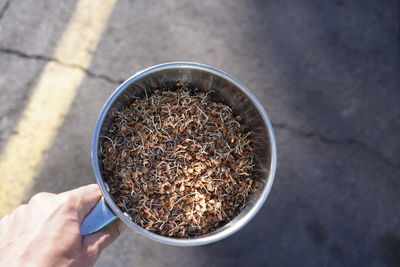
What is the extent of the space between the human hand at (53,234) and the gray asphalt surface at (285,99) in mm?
386

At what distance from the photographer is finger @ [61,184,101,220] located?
81 cm

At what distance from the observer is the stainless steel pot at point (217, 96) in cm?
74

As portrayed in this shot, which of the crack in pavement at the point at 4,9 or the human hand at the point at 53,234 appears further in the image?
the crack in pavement at the point at 4,9

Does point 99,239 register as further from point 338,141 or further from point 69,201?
point 338,141

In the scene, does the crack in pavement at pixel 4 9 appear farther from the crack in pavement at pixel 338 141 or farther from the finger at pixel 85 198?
the crack in pavement at pixel 338 141

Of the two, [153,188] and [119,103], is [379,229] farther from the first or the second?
[119,103]

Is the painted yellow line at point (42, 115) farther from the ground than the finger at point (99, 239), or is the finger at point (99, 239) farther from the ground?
the finger at point (99, 239)

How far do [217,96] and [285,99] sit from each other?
0.54 m

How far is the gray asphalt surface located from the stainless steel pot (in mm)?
457

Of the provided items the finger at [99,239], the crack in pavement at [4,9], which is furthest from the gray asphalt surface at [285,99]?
the finger at [99,239]

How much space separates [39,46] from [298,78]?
1.04 m

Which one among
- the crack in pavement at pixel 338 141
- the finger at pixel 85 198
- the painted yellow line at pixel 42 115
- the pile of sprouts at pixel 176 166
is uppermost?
the pile of sprouts at pixel 176 166

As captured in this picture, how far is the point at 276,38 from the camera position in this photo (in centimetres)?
136

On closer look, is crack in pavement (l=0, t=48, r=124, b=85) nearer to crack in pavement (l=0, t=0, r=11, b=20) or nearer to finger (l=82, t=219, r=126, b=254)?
crack in pavement (l=0, t=0, r=11, b=20)
